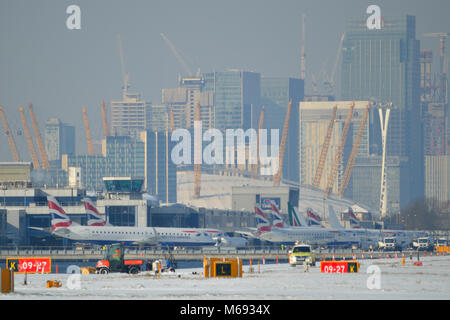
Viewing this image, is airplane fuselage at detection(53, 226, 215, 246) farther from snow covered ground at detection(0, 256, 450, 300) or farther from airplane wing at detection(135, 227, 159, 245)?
snow covered ground at detection(0, 256, 450, 300)

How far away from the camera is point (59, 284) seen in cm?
8044

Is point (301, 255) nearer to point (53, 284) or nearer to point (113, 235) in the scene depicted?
point (53, 284)

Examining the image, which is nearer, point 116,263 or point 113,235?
point 116,263

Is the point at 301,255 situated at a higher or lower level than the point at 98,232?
higher

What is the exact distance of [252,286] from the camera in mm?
80062

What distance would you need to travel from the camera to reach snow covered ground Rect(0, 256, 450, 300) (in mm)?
70562

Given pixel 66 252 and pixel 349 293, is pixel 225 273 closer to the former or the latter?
pixel 349 293

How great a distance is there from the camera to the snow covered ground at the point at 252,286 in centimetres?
7056

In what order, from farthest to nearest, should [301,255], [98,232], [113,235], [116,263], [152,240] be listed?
[152,240] < [113,235] < [98,232] < [301,255] < [116,263]

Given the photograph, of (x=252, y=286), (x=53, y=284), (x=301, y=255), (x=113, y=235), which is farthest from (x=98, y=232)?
(x=252, y=286)

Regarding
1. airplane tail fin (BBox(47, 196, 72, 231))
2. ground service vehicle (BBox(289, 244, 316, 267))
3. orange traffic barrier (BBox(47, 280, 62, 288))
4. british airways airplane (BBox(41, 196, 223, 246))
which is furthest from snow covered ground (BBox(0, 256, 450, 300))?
airplane tail fin (BBox(47, 196, 72, 231))
